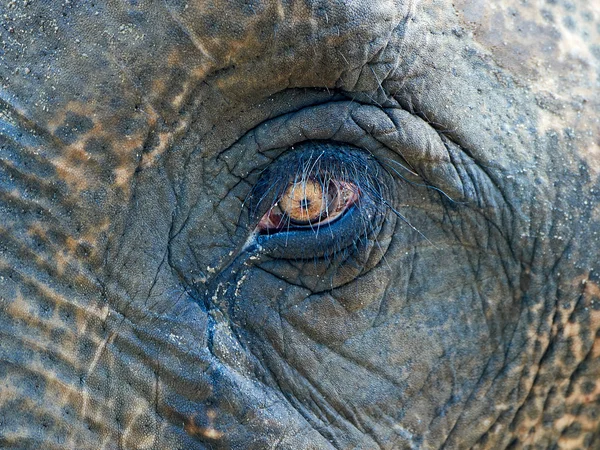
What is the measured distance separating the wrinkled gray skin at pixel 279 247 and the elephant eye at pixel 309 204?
0.35ft

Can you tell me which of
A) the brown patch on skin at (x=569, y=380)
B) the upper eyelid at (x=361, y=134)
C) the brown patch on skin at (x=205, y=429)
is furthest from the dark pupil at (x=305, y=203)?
the brown patch on skin at (x=569, y=380)

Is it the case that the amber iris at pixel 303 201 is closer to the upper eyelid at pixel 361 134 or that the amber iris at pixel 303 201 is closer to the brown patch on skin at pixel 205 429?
the upper eyelid at pixel 361 134

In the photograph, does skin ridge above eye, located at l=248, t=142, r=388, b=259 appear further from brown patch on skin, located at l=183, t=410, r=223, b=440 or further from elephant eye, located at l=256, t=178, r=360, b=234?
brown patch on skin, located at l=183, t=410, r=223, b=440

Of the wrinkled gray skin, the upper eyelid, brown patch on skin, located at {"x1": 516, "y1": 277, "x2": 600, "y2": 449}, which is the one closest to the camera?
the wrinkled gray skin

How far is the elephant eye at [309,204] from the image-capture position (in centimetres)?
271

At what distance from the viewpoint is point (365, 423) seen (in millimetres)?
2787

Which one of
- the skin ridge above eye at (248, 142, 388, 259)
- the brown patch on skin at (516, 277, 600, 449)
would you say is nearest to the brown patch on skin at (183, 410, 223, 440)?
the skin ridge above eye at (248, 142, 388, 259)

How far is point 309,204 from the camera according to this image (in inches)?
107

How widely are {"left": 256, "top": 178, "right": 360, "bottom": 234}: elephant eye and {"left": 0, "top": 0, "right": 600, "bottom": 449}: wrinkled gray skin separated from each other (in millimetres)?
107

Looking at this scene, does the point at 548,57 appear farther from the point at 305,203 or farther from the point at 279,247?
the point at 279,247

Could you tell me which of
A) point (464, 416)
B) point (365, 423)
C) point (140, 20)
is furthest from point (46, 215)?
point (464, 416)

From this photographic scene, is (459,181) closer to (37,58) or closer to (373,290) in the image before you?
(373,290)

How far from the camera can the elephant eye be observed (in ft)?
8.90

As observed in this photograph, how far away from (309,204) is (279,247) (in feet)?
0.54
